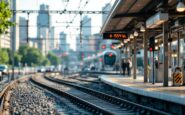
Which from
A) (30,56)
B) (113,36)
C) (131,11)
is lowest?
(113,36)

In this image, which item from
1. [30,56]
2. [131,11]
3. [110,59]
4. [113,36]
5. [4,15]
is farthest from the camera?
[30,56]

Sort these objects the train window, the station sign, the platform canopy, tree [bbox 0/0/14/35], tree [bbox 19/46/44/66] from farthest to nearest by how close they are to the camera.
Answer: tree [bbox 19/46/44/66]
the train window
the station sign
tree [bbox 0/0/14/35]
the platform canopy

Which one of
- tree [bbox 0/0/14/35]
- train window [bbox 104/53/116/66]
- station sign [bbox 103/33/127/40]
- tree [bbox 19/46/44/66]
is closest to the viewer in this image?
tree [bbox 0/0/14/35]

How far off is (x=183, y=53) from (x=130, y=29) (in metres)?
8.59

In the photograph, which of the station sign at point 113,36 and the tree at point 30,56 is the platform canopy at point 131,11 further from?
the tree at point 30,56

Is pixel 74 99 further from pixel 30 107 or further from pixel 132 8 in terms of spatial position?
pixel 132 8

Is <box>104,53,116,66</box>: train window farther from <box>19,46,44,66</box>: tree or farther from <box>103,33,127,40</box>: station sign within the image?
<box>19,46,44,66</box>: tree

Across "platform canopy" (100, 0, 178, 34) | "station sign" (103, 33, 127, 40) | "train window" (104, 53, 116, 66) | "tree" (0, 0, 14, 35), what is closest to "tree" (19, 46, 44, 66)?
"train window" (104, 53, 116, 66)

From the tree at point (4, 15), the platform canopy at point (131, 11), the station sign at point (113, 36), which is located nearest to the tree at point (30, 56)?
the station sign at point (113, 36)

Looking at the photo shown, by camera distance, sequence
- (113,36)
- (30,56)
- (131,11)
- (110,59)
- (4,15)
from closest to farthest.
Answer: (4,15), (131,11), (113,36), (110,59), (30,56)

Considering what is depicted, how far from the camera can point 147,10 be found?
98.6 feet

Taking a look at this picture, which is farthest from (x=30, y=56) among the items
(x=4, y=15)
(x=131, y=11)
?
(x=131, y=11)

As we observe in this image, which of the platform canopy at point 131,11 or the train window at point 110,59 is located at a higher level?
the platform canopy at point 131,11

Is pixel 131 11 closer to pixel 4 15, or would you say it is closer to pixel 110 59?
pixel 4 15
